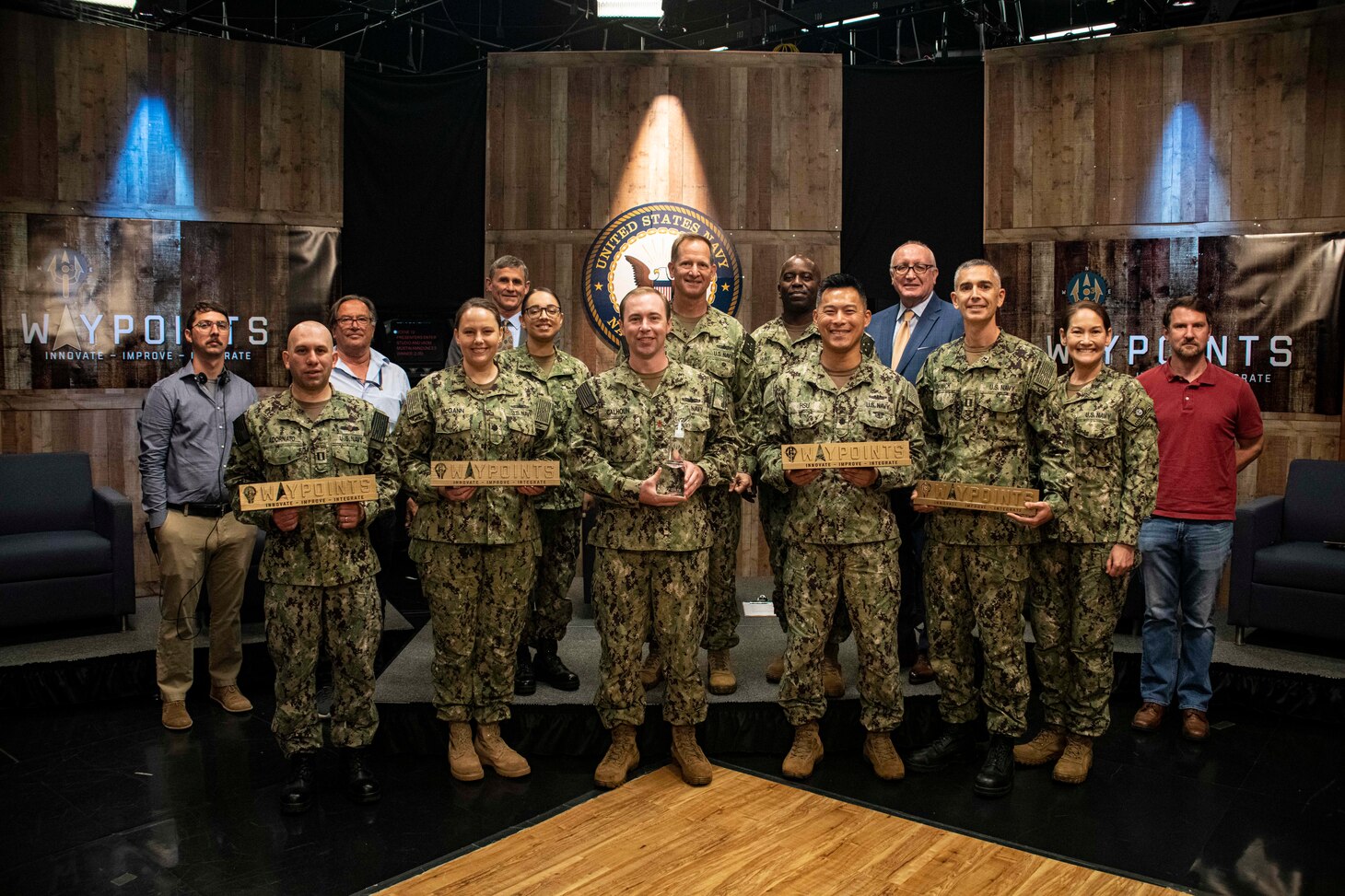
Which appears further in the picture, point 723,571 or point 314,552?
point 723,571

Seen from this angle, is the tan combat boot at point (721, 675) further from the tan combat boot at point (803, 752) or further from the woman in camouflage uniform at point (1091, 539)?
the woman in camouflage uniform at point (1091, 539)

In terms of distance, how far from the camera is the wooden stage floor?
3158 millimetres

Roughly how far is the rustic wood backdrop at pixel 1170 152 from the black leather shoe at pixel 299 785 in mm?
5012

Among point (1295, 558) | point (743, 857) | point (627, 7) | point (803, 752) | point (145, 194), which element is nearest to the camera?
point (743, 857)

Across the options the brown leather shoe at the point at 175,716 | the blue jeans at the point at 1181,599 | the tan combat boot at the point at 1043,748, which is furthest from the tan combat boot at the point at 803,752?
the brown leather shoe at the point at 175,716

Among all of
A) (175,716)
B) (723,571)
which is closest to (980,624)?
(723,571)

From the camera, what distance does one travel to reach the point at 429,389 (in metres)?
3.84

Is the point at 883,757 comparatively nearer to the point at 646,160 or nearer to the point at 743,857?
the point at 743,857

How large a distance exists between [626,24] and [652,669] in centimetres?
775

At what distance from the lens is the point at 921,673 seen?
4.56m

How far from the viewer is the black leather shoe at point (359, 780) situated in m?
3.78

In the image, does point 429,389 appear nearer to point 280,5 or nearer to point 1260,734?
point 1260,734

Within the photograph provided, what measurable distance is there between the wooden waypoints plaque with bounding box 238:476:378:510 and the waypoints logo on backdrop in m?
3.43

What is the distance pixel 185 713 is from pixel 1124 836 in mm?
3969
